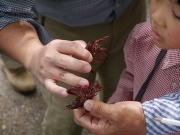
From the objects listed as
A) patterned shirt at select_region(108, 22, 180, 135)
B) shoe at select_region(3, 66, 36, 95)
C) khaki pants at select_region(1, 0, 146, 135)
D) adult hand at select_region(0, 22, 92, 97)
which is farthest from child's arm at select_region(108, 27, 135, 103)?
shoe at select_region(3, 66, 36, 95)

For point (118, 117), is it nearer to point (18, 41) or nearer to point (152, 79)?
point (152, 79)

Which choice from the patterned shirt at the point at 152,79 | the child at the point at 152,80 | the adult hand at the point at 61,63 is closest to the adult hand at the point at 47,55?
the adult hand at the point at 61,63

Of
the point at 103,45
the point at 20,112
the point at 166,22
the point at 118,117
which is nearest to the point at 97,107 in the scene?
the point at 118,117

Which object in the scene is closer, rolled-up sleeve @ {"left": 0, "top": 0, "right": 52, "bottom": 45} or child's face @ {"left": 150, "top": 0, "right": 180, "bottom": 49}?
child's face @ {"left": 150, "top": 0, "right": 180, "bottom": 49}

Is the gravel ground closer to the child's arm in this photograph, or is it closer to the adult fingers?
the child's arm

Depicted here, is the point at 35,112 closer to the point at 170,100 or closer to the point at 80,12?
the point at 80,12

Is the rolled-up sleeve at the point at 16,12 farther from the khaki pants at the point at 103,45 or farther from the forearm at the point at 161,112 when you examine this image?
the forearm at the point at 161,112
